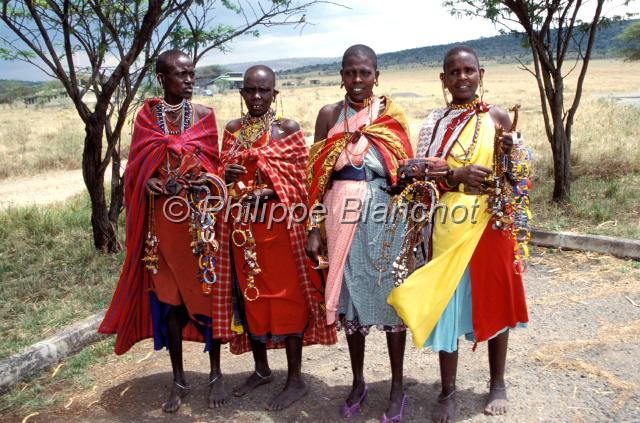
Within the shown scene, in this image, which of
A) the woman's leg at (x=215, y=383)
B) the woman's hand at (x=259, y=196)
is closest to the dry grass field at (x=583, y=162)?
the woman's hand at (x=259, y=196)

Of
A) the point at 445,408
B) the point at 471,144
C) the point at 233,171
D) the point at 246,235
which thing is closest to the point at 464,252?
the point at 471,144

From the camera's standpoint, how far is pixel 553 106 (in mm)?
7270

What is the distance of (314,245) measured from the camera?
3.40 meters

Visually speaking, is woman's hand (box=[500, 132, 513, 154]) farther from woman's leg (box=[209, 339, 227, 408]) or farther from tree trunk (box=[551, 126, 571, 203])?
tree trunk (box=[551, 126, 571, 203])

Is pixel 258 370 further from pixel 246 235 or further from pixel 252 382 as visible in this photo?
pixel 246 235

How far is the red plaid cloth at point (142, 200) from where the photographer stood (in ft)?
11.8

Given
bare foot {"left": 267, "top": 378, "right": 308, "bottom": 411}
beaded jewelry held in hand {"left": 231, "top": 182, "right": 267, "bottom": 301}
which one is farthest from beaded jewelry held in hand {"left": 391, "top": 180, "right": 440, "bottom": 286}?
bare foot {"left": 267, "top": 378, "right": 308, "bottom": 411}

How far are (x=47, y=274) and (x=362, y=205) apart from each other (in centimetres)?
393

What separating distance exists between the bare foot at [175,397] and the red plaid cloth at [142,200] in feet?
1.38

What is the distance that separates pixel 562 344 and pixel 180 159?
281 centimetres

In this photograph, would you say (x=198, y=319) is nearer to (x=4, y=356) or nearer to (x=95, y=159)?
(x=4, y=356)

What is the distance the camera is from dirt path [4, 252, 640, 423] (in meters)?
3.45

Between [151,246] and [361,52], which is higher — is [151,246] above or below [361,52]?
below

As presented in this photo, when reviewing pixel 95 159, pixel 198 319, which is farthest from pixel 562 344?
pixel 95 159
